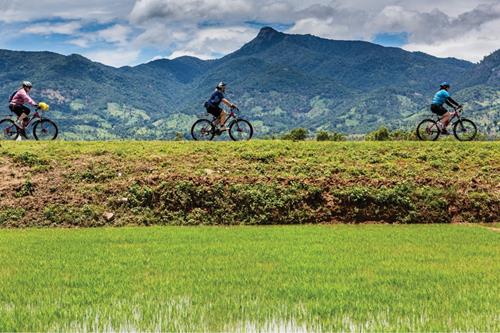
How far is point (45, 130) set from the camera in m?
30.5

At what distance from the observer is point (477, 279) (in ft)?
35.8

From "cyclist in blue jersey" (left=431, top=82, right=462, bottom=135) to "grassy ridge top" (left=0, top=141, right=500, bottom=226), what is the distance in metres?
3.76

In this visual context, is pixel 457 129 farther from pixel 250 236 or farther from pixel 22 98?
→ pixel 22 98

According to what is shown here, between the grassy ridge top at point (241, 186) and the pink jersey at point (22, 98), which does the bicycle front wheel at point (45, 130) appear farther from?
the grassy ridge top at point (241, 186)

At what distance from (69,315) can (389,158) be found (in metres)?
20.8

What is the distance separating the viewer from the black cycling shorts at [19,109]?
95.6 ft

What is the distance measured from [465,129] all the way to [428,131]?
2.16m

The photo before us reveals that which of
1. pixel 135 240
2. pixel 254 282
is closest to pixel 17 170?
pixel 135 240

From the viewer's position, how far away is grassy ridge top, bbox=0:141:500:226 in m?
21.9

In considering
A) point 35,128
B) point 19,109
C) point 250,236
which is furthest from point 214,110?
point 250,236

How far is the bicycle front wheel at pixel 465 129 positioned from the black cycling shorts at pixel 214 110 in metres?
14.3

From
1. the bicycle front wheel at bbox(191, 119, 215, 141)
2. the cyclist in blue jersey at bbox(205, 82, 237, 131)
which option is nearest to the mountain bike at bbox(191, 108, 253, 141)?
the bicycle front wheel at bbox(191, 119, 215, 141)

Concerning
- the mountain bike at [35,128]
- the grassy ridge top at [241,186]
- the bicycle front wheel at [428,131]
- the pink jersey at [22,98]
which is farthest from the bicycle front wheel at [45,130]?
the bicycle front wheel at [428,131]

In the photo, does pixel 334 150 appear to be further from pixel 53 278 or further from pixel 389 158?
pixel 53 278
